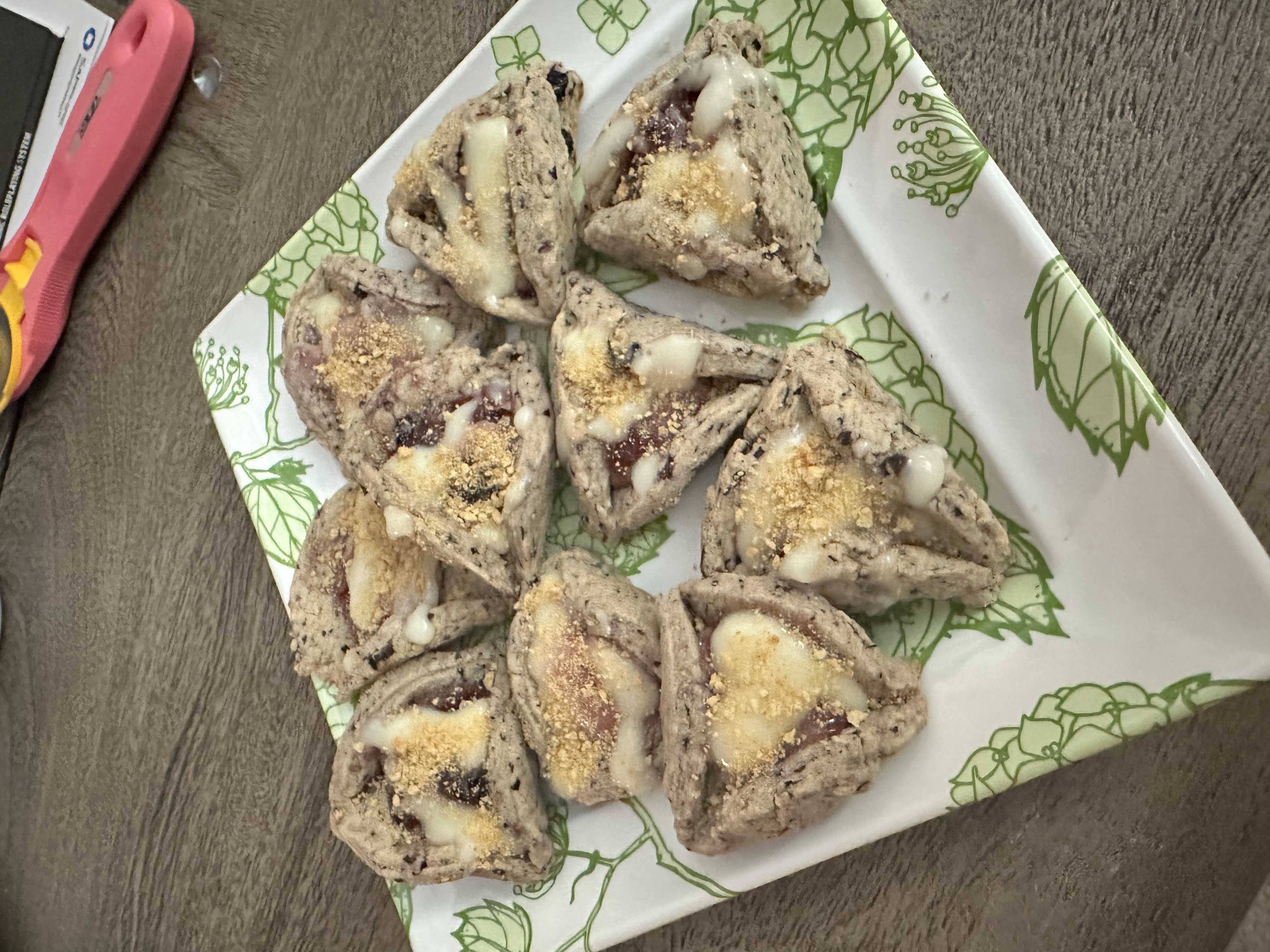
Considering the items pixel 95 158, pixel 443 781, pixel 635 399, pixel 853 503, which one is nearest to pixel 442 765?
pixel 443 781

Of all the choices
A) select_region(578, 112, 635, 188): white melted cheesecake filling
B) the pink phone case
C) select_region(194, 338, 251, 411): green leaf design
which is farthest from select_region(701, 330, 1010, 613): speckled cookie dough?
the pink phone case

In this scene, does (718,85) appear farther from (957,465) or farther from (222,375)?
(222,375)

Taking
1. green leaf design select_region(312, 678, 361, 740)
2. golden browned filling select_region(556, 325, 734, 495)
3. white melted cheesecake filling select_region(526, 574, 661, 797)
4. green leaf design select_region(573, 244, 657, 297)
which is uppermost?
green leaf design select_region(573, 244, 657, 297)

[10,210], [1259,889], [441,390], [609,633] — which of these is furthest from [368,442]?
[1259,889]

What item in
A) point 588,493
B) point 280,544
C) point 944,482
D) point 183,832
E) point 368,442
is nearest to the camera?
point 944,482

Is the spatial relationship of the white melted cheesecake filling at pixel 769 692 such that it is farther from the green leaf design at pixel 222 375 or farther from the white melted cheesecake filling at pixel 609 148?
the green leaf design at pixel 222 375

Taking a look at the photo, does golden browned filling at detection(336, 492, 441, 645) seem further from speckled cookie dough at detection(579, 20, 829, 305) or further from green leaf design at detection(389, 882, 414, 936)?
speckled cookie dough at detection(579, 20, 829, 305)

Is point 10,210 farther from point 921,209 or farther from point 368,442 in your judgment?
point 921,209
